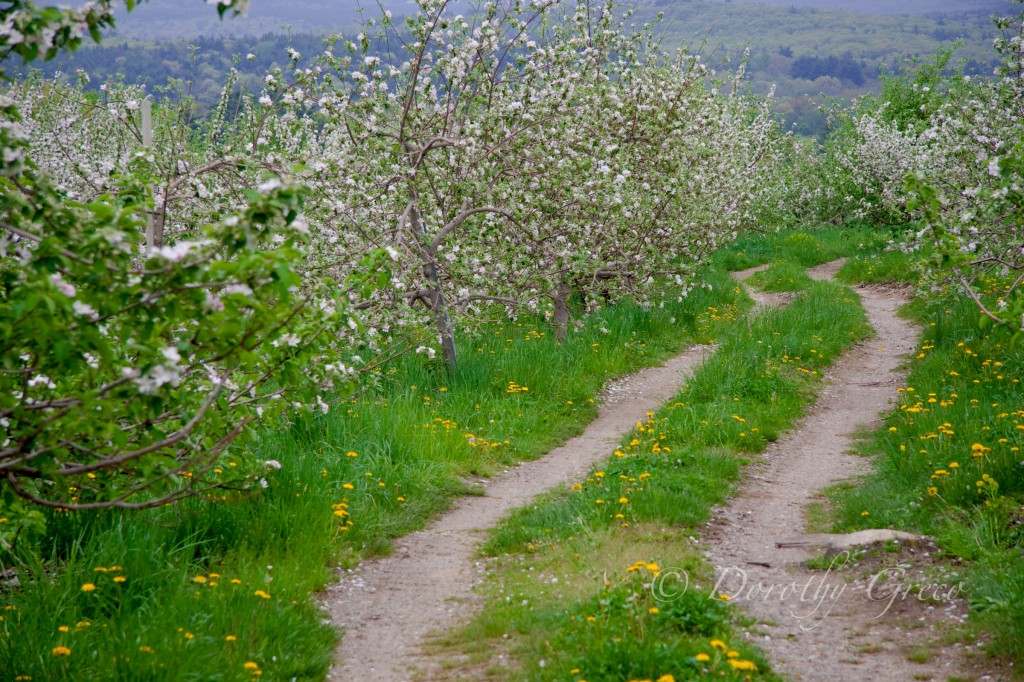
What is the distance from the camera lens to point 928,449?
743 centimetres

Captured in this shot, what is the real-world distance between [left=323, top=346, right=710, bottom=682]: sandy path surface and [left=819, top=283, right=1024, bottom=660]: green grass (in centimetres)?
293

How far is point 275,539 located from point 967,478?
18.4 feet

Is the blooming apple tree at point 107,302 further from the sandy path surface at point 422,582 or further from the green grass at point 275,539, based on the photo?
the sandy path surface at point 422,582

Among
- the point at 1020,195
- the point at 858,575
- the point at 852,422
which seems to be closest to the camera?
the point at 858,575

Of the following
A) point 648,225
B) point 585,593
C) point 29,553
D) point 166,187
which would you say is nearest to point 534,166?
point 648,225

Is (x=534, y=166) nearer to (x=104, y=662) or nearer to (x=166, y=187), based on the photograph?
(x=166, y=187)

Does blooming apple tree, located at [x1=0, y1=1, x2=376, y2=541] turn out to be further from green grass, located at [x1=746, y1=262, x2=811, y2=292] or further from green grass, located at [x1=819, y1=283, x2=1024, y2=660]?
green grass, located at [x1=746, y1=262, x2=811, y2=292]

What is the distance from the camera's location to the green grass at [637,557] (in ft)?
14.6

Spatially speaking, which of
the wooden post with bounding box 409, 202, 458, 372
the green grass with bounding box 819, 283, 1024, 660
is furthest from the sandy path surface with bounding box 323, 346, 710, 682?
the green grass with bounding box 819, 283, 1024, 660

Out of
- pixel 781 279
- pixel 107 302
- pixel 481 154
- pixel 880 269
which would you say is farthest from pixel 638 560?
pixel 880 269

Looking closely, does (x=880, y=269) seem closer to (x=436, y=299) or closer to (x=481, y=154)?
(x=481, y=154)

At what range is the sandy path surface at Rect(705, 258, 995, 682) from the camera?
4602 millimetres

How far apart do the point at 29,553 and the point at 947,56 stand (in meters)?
32.4

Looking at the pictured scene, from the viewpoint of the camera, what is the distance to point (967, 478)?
6.53m
